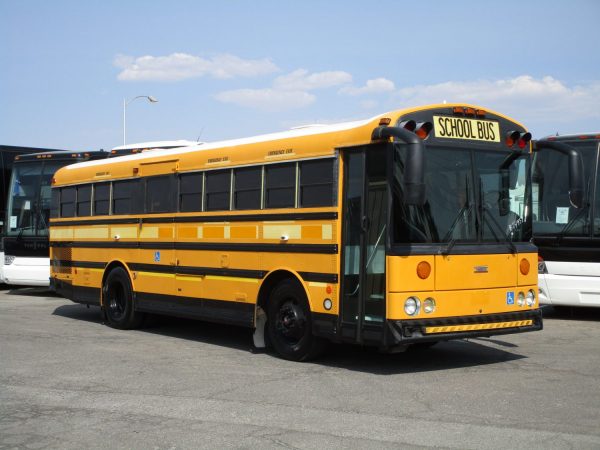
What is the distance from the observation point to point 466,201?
9320 millimetres

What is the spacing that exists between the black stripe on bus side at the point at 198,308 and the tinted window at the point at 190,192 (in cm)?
Result: 129

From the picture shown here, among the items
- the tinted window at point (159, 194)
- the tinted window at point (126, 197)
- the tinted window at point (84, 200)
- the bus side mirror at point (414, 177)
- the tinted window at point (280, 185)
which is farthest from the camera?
the tinted window at point (84, 200)

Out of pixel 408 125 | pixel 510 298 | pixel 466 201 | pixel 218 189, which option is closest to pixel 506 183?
pixel 466 201

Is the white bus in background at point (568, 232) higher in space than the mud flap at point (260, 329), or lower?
higher

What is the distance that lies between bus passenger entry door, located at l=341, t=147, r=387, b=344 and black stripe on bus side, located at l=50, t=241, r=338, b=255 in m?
0.33

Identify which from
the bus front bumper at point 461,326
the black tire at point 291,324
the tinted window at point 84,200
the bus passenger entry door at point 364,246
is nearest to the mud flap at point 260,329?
the black tire at point 291,324

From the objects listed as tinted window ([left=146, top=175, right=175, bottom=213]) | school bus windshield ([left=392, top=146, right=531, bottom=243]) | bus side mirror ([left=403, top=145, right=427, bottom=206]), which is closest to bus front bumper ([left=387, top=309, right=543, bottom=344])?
school bus windshield ([left=392, top=146, right=531, bottom=243])

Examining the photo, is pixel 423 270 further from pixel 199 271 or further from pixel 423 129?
pixel 199 271

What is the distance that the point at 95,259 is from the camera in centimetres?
1430

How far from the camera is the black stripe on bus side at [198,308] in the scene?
430 inches

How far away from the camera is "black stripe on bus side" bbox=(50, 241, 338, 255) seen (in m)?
9.74

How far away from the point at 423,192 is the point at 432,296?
4.37 ft

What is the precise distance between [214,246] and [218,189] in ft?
2.51

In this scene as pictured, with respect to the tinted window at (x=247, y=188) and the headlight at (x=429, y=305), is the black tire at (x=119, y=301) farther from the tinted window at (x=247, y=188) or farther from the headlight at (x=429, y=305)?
the headlight at (x=429, y=305)
